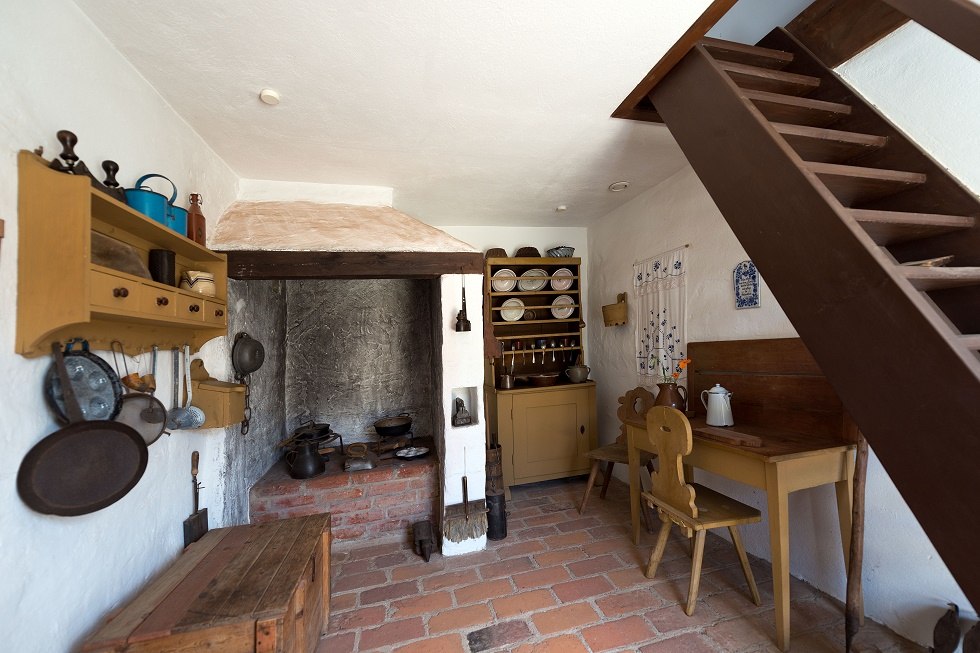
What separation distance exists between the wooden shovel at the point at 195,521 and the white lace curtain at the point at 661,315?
2852 mm

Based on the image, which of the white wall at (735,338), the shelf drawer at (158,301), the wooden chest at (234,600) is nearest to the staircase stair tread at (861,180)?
the white wall at (735,338)

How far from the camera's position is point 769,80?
1.80 metres

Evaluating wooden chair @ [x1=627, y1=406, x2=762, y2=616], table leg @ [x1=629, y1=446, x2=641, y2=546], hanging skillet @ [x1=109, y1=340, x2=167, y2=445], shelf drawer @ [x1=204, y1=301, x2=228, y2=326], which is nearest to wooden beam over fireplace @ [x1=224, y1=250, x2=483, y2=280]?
shelf drawer @ [x1=204, y1=301, x2=228, y2=326]

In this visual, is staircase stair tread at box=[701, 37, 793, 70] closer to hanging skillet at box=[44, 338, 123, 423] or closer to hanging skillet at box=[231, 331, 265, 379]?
hanging skillet at box=[44, 338, 123, 423]

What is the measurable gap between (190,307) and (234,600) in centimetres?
116

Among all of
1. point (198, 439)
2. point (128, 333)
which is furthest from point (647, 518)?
point (128, 333)

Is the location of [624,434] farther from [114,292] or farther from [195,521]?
[114,292]

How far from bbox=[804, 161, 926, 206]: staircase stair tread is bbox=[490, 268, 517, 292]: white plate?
8.82 feet

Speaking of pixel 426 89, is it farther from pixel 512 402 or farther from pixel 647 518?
pixel 647 518

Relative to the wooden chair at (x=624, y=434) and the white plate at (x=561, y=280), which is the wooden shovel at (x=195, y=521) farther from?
the white plate at (x=561, y=280)

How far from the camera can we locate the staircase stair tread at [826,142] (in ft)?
4.72

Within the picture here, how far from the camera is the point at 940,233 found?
1.27 m

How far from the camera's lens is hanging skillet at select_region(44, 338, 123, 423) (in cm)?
119

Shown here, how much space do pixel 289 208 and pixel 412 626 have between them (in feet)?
8.56
